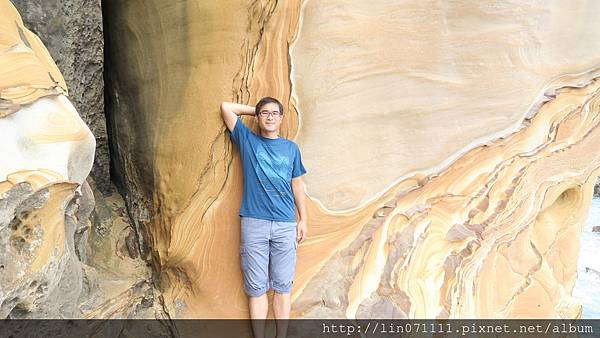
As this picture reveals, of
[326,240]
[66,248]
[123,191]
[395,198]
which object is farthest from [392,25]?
[66,248]

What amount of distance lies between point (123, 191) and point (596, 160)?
2402mm

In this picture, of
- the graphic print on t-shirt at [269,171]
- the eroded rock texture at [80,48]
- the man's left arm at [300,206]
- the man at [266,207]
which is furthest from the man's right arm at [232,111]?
the eroded rock texture at [80,48]

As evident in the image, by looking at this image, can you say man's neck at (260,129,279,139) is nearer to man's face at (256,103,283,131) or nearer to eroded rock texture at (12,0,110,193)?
man's face at (256,103,283,131)

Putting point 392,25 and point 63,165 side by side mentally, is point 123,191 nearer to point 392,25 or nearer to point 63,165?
point 63,165

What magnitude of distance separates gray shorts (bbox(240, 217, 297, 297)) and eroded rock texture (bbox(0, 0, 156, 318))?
1.84 ft

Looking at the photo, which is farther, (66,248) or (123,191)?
(123,191)

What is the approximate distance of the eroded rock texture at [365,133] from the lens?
1.92 meters

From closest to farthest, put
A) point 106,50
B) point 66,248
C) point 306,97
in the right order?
point 66,248 → point 306,97 → point 106,50

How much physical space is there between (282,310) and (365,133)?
2.52 feet

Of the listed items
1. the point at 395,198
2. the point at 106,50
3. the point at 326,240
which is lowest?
the point at 326,240

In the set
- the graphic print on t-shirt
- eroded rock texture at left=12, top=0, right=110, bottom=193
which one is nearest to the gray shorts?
the graphic print on t-shirt

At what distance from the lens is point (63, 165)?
54.6 inches

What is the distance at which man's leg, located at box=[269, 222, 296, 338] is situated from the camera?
1.87m

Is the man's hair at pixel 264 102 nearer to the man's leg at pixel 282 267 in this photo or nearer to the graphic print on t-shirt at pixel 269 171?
the graphic print on t-shirt at pixel 269 171
